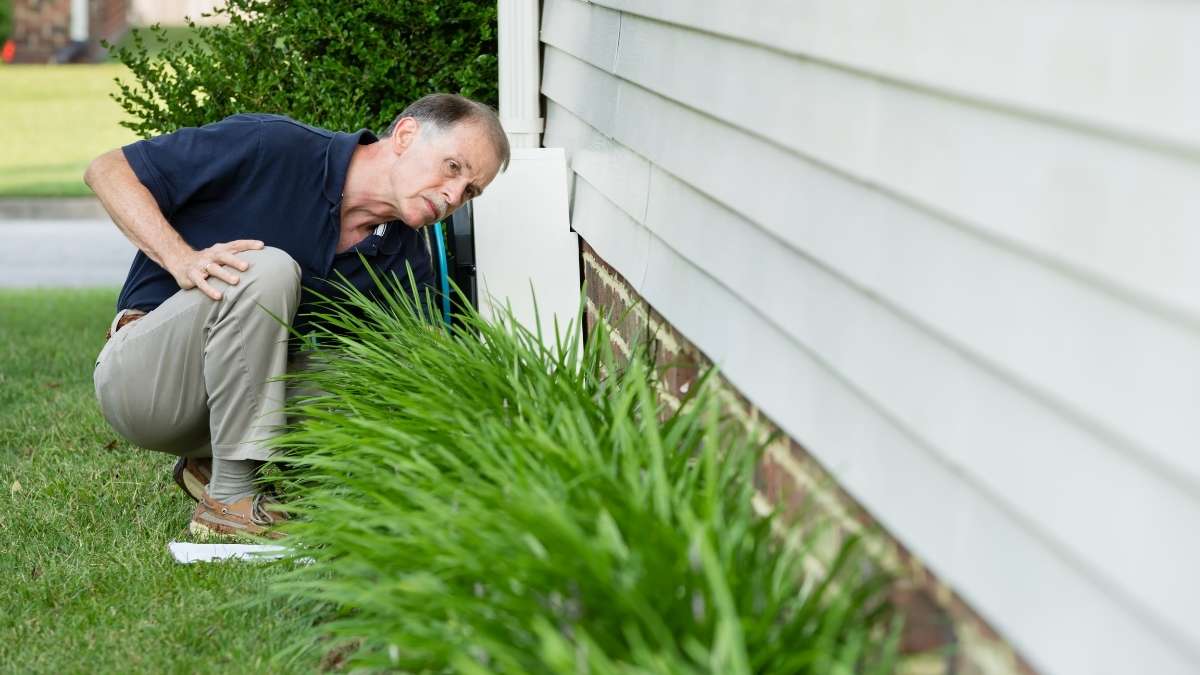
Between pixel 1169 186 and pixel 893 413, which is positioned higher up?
pixel 1169 186

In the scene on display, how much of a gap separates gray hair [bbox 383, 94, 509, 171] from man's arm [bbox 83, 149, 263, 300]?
0.54 meters

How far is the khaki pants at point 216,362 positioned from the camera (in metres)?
3.54

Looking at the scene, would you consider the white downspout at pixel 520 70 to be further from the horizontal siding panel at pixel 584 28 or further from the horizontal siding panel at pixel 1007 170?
the horizontal siding panel at pixel 1007 170

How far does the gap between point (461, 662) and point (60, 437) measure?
3169 mm

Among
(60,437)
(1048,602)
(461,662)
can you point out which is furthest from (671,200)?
(60,437)

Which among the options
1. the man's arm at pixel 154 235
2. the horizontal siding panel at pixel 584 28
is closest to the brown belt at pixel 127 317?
the man's arm at pixel 154 235

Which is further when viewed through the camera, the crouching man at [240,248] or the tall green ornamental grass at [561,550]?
the crouching man at [240,248]

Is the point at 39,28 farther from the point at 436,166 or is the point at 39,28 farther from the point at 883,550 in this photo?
the point at 883,550

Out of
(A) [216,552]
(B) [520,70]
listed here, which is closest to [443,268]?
(A) [216,552]

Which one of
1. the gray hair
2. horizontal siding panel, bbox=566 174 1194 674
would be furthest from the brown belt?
horizontal siding panel, bbox=566 174 1194 674

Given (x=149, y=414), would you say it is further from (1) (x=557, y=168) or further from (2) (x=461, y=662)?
(2) (x=461, y=662)

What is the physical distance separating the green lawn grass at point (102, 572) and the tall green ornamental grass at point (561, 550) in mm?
179

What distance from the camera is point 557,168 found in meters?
4.75

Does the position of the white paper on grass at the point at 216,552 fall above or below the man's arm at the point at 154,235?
below
